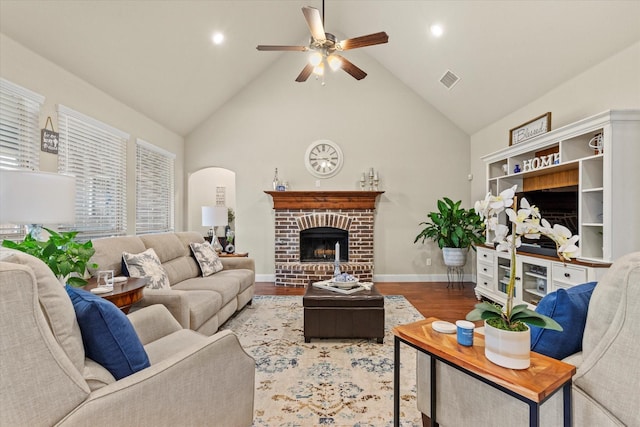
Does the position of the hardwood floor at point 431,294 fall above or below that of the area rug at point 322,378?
above

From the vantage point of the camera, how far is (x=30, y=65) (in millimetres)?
2592

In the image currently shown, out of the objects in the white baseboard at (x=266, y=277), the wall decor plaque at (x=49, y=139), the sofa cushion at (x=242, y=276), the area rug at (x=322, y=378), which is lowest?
the area rug at (x=322, y=378)

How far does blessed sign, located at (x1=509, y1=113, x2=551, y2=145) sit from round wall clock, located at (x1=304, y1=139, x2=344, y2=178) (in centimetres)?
251

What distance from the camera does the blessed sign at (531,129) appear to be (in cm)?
341

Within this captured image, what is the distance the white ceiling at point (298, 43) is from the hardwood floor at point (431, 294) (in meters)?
2.65

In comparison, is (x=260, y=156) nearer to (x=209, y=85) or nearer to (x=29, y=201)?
(x=209, y=85)

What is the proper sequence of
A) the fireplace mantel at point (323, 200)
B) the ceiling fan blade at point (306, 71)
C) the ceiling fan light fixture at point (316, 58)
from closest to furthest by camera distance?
1. the ceiling fan light fixture at point (316, 58)
2. the ceiling fan blade at point (306, 71)
3. the fireplace mantel at point (323, 200)

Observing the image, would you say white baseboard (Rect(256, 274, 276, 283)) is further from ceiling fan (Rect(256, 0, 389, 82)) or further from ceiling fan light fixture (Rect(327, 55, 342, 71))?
ceiling fan light fixture (Rect(327, 55, 342, 71))

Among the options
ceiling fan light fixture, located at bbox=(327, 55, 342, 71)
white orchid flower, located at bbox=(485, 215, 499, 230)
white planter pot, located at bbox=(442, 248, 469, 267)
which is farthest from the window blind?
white planter pot, located at bbox=(442, 248, 469, 267)

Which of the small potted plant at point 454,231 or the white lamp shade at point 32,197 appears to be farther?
the small potted plant at point 454,231

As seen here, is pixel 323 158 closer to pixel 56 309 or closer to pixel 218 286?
pixel 218 286

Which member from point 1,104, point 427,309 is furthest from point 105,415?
point 427,309

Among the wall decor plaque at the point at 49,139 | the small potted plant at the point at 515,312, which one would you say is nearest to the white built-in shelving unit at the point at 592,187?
the small potted plant at the point at 515,312

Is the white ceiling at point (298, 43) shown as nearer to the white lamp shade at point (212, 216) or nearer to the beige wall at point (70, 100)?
the beige wall at point (70, 100)
